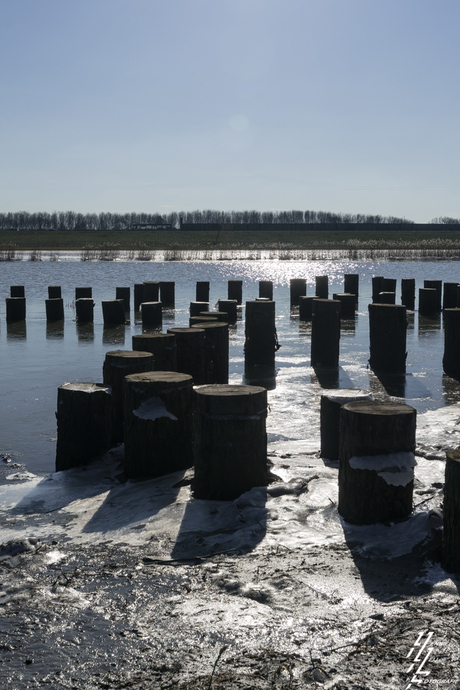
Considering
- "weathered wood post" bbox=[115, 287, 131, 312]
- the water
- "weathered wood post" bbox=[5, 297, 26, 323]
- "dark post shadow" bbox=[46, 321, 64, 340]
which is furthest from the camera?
"weathered wood post" bbox=[115, 287, 131, 312]

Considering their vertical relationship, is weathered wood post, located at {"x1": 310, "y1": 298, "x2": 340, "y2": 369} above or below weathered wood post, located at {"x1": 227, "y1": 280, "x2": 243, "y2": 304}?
below

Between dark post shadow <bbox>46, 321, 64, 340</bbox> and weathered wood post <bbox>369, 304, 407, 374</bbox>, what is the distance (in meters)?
8.87

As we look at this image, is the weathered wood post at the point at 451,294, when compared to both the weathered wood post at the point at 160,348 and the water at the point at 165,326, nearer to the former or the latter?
the water at the point at 165,326

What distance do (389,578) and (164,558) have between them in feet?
4.92

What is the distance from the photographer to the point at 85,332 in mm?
18047

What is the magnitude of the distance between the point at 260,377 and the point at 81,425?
17.4 feet

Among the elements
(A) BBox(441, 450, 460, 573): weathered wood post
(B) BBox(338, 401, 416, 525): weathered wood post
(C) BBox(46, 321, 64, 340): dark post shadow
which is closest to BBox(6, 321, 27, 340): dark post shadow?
(C) BBox(46, 321, 64, 340): dark post shadow

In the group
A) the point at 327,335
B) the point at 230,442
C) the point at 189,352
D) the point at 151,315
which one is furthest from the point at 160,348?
the point at 151,315

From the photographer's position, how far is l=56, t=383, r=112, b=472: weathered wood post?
6.85 meters

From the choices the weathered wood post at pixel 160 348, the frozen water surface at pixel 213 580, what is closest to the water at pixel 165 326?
the frozen water surface at pixel 213 580

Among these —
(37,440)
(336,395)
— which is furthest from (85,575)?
(37,440)

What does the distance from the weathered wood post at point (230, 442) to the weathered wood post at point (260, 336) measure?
7253 mm

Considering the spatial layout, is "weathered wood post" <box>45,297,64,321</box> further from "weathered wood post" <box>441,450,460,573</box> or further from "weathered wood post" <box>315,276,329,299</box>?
"weathered wood post" <box>441,450,460,573</box>

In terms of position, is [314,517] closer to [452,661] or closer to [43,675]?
[452,661]
